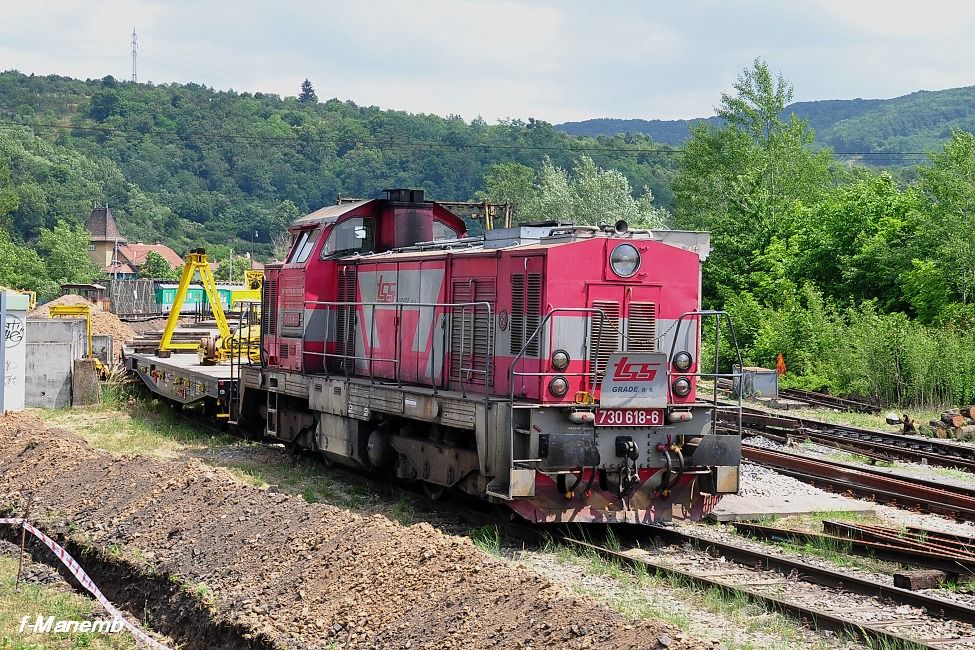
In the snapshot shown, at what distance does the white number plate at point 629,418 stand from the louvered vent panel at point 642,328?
747 mm

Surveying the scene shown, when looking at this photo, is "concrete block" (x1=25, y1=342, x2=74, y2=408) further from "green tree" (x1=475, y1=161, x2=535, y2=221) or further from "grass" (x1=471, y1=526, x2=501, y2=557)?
"green tree" (x1=475, y1=161, x2=535, y2=221)

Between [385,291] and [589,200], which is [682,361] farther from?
[589,200]

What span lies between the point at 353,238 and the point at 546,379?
4.92m

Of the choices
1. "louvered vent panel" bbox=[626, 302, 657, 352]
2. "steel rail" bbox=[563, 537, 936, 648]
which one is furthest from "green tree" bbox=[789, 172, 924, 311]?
"steel rail" bbox=[563, 537, 936, 648]

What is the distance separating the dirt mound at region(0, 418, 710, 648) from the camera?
6.67m

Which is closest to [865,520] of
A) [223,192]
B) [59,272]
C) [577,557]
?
[577,557]

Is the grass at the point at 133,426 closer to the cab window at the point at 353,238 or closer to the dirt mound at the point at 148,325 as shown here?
the cab window at the point at 353,238

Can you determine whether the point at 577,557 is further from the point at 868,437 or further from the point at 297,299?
the point at 868,437

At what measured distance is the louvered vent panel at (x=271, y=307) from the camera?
603 inches

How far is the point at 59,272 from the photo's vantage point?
270ft

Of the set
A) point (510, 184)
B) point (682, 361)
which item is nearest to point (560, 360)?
point (682, 361)

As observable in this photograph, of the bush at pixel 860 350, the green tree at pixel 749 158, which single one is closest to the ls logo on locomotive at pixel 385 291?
the bush at pixel 860 350

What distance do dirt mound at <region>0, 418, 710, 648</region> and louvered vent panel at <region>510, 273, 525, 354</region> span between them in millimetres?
2351

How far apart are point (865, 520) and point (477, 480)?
4.25 meters
